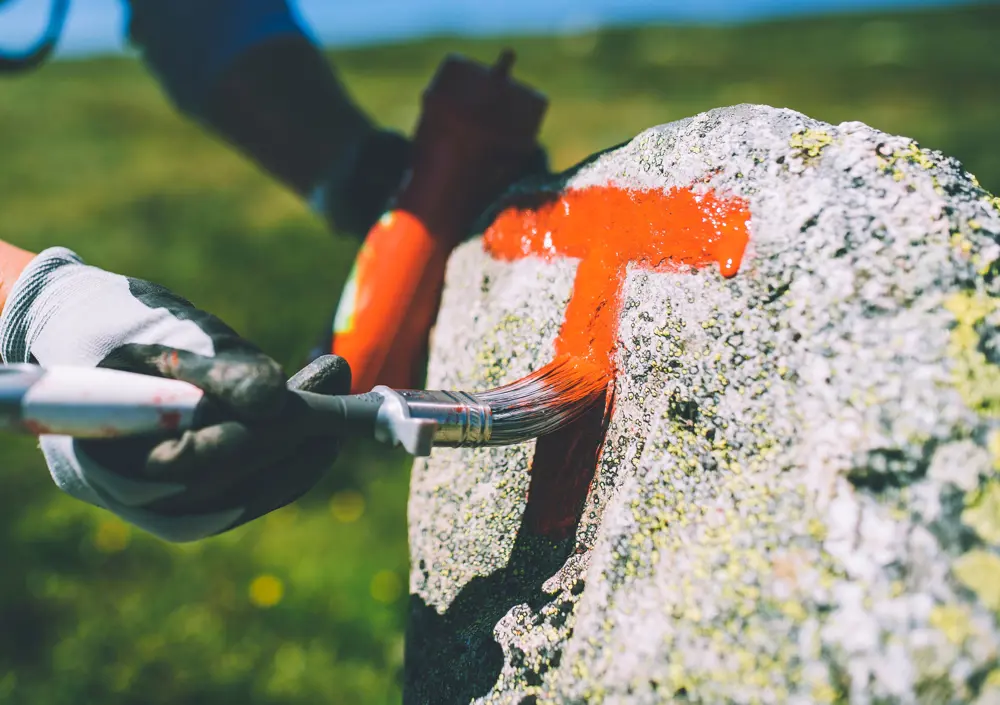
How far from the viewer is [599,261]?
132 centimetres

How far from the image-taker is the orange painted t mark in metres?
1.08

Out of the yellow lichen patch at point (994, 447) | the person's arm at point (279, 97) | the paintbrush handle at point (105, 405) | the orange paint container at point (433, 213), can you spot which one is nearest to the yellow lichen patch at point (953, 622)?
the yellow lichen patch at point (994, 447)

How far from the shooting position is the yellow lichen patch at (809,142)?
1.00 m

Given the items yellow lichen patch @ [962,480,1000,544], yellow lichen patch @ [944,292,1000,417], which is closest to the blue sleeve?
yellow lichen patch @ [944,292,1000,417]

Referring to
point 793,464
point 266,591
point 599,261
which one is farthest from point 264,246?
point 793,464

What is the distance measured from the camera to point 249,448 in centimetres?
97

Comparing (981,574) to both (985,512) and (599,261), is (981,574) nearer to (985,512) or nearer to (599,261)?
(985,512)

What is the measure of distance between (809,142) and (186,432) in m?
0.86

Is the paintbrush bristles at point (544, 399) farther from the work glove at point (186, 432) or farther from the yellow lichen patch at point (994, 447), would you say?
the yellow lichen patch at point (994, 447)

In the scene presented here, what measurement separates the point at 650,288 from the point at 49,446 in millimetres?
845

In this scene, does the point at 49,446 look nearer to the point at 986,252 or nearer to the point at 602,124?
the point at 986,252

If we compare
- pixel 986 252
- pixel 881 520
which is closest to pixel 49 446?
pixel 881 520

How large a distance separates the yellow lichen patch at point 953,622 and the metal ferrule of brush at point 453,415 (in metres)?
0.59

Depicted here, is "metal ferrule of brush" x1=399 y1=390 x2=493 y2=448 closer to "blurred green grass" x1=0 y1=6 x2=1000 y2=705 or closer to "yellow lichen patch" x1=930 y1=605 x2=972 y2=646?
"yellow lichen patch" x1=930 y1=605 x2=972 y2=646
